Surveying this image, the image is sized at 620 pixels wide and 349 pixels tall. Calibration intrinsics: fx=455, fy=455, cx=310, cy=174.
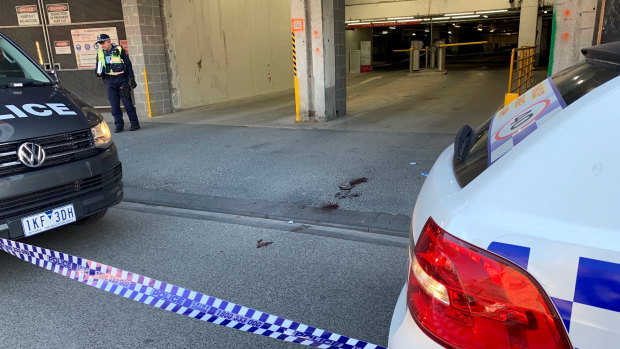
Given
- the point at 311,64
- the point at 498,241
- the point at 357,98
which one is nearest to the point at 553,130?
the point at 498,241

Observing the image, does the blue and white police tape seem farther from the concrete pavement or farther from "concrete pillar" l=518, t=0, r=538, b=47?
"concrete pillar" l=518, t=0, r=538, b=47

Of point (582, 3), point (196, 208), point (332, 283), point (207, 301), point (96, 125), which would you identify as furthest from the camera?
point (582, 3)

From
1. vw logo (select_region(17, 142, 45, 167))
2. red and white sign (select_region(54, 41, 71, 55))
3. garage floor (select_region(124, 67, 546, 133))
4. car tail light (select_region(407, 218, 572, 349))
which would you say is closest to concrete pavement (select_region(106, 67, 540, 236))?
garage floor (select_region(124, 67, 546, 133))

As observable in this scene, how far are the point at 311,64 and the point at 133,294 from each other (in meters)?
8.50

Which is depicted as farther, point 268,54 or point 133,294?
point 268,54

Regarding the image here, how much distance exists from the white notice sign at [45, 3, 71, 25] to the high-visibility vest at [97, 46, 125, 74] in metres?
4.30

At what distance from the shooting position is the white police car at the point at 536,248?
48.6 inches

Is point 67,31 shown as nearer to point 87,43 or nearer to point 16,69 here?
point 87,43

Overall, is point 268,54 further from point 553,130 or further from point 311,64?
point 553,130

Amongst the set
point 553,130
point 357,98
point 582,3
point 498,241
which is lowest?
point 357,98

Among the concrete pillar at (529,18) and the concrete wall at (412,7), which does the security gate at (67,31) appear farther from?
the concrete pillar at (529,18)

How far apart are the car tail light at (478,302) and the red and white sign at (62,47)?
1444 centimetres

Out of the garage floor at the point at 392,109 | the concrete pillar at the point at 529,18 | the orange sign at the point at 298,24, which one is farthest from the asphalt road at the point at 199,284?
the concrete pillar at the point at 529,18

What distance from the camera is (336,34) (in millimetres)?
11172
